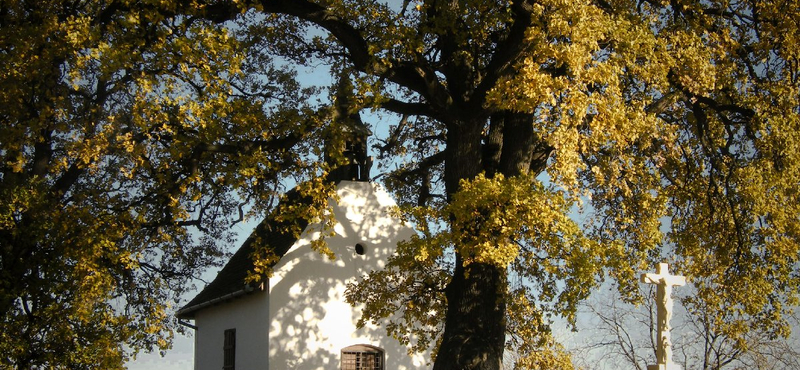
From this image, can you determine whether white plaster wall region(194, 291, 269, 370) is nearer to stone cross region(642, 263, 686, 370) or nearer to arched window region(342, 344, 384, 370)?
arched window region(342, 344, 384, 370)

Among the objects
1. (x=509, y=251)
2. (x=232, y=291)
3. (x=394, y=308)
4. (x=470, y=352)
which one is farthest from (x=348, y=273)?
(x=509, y=251)

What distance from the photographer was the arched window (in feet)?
64.4

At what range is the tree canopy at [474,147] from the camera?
12.4 m

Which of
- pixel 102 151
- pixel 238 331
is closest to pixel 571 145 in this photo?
pixel 102 151

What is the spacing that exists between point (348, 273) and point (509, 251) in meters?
8.64

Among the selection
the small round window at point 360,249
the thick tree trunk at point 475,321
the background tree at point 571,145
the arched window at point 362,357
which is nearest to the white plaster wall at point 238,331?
the arched window at point 362,357

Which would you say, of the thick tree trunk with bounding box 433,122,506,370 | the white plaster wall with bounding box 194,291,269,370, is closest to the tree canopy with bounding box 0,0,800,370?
the thick tree trunk with bounding box 433,122,506,370

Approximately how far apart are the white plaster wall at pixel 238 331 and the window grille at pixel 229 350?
19 cm

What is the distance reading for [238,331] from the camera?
20703 mm

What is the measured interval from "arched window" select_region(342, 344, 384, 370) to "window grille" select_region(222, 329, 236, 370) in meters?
3.30

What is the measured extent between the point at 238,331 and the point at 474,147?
9561 millimetres

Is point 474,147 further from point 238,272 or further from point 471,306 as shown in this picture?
point 238,272

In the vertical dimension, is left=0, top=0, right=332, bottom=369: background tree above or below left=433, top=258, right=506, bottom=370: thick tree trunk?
above

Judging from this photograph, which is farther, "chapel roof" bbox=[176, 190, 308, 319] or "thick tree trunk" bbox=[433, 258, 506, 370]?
"chapel roof" bbox=[176, 190, 308, 319]
